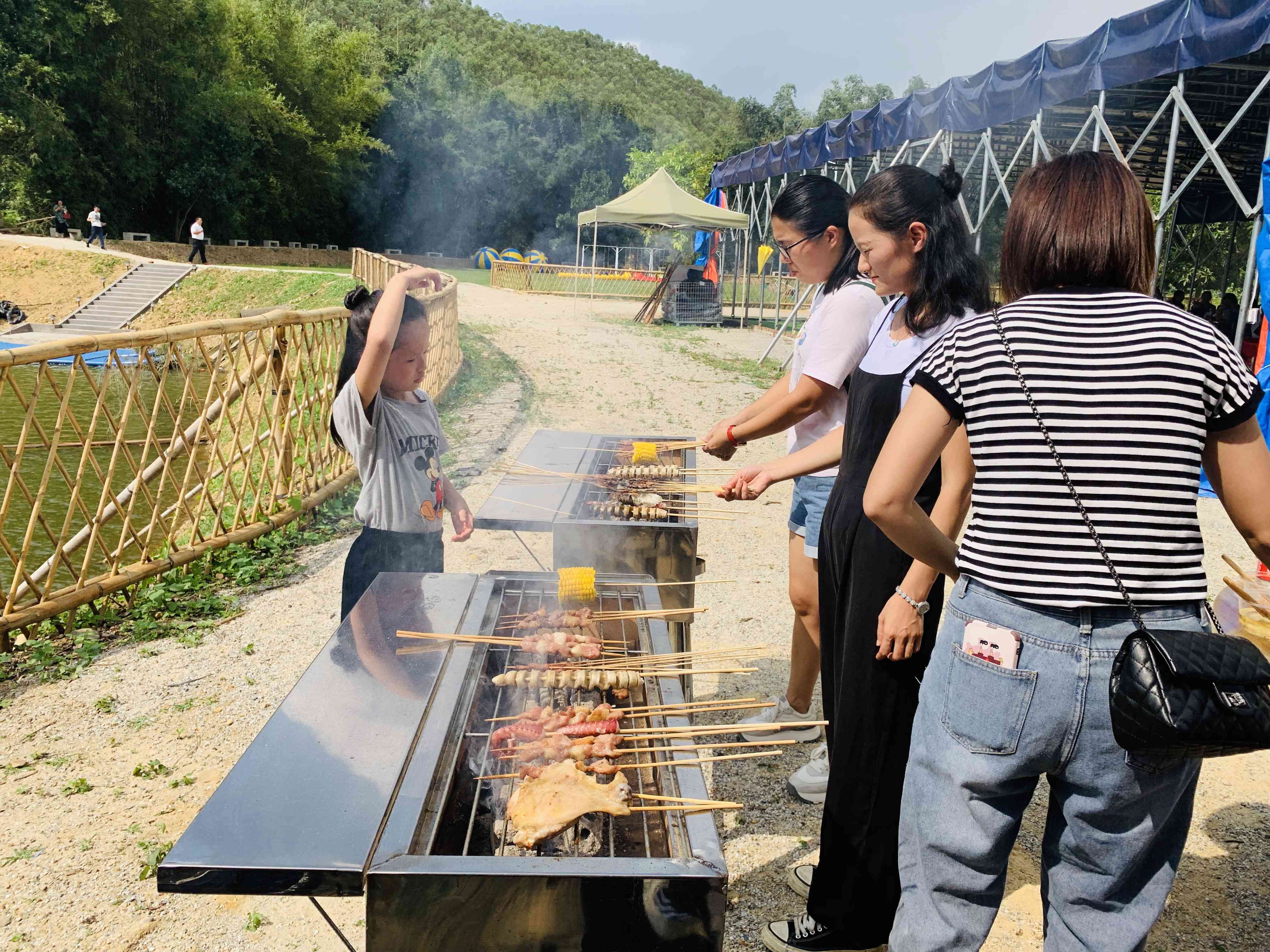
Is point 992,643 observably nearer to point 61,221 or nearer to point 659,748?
point 659,748

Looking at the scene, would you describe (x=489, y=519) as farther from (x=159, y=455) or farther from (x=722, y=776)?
(x=159, y=455)

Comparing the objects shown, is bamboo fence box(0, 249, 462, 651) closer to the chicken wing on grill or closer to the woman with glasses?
the woman with glasses

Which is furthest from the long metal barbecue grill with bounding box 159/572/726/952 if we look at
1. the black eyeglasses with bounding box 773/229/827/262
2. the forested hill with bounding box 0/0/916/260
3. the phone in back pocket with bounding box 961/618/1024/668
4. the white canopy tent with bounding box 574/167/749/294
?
the forested hill with bounding box 0/0/916/260

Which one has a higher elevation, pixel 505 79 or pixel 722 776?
pixel 505 79

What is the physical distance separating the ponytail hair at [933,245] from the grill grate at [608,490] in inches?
48.8

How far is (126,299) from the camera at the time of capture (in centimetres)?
2053

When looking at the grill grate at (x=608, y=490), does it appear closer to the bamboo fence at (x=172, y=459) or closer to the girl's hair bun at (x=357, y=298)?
the girl's hair bun at (x=357, y=298)

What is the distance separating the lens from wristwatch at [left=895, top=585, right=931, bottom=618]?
1761 millimetres

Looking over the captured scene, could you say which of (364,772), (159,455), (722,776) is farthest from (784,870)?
(159,455)

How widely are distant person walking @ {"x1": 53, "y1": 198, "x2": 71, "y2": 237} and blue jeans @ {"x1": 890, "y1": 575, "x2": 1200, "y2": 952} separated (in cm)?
3173

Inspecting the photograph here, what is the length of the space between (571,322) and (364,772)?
1696 cm

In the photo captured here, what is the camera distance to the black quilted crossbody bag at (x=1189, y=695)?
1.14m

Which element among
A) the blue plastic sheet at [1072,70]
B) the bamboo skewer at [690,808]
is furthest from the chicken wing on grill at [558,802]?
the blue plastic sheet at [1072,70]

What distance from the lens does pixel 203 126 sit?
32031 mm
